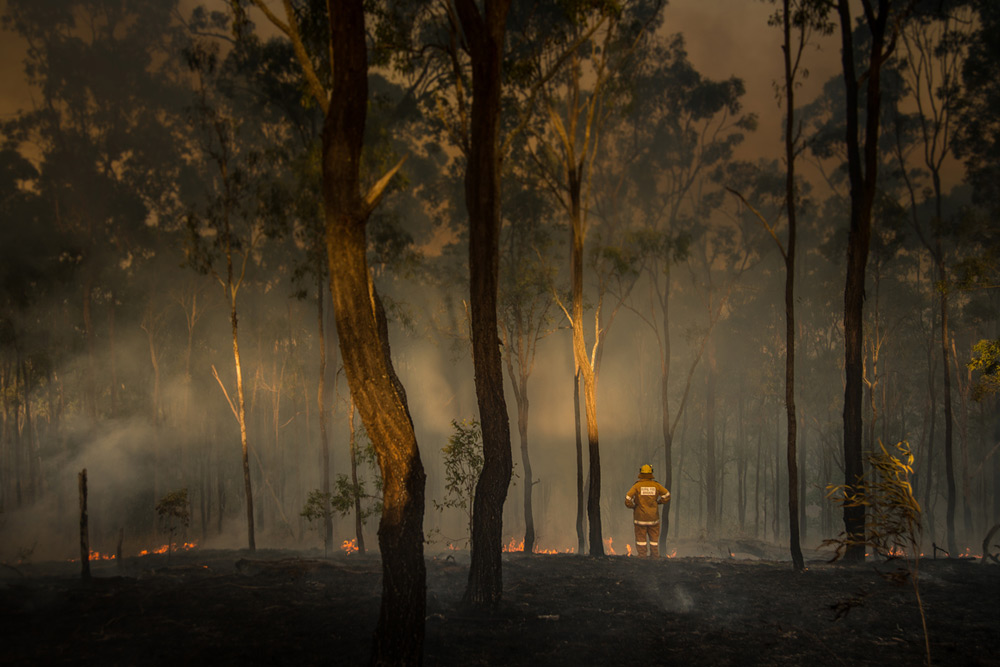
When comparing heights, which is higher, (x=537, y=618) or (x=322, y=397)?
(x=322, y=397)

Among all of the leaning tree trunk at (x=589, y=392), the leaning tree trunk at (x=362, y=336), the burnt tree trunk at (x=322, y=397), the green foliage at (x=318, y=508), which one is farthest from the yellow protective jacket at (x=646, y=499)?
the leaning tree trunk at (x=362, y=336)

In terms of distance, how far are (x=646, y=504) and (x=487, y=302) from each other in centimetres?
709

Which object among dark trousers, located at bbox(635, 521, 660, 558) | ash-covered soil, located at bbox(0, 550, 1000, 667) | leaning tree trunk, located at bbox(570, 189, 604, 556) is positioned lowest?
dark trousers, located at bbox(635, 521, 660, 558)

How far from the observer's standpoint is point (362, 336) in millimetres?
5281

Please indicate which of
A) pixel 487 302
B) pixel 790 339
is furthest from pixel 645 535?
pixel 487 302

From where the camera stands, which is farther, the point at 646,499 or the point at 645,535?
the point at 645,535

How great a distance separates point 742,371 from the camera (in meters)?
39.5

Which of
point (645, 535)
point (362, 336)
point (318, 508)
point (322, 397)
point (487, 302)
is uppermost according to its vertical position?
point (487, 302)

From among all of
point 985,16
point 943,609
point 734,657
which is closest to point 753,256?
point 985,16

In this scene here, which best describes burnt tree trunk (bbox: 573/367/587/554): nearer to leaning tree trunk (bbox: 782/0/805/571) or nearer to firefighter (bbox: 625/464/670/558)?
firefighter (bbox: 625/464/670/558)

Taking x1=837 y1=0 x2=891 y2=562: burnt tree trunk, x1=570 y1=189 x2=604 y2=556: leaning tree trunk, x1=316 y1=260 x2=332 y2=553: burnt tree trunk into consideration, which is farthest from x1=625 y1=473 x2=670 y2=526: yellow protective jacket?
x1=316 y1=260 x2=332 y2=553: burnt tree trunk

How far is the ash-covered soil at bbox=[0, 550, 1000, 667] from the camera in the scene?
5.84 meters

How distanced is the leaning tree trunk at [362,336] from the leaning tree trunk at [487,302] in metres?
2.25

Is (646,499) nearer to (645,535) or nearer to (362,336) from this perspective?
(645,535)
